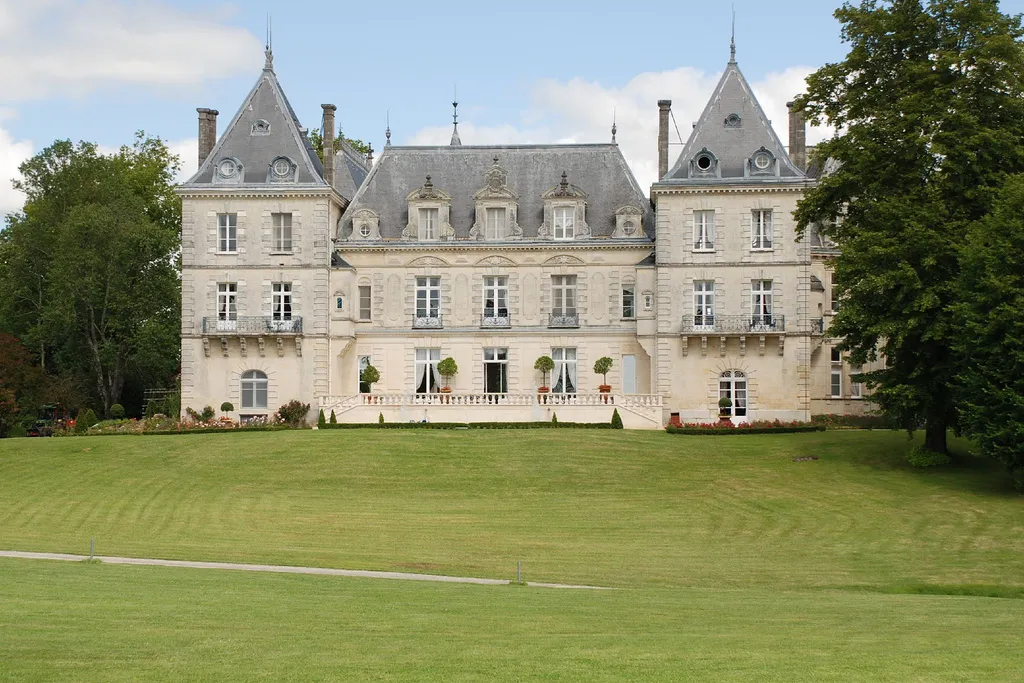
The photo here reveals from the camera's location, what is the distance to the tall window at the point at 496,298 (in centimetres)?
4947

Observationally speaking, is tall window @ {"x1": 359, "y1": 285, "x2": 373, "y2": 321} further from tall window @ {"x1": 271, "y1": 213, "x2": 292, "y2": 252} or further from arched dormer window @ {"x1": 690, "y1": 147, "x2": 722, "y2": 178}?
arched dormer window @ {"x1": 690, "y1": 147, "x2": 722, "y2": 178}

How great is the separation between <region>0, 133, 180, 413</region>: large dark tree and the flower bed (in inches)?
1086

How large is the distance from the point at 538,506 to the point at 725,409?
729 inches

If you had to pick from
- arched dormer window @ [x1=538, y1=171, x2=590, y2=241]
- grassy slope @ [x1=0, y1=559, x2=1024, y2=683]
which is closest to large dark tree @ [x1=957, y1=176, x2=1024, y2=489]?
grassy slope @ [x1=0, y1=559, x2=1024, y2=683]

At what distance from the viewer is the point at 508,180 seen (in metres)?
51.0

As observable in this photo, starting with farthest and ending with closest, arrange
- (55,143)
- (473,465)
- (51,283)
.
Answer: (55,143), (51,283), (473,465)

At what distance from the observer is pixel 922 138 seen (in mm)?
34031

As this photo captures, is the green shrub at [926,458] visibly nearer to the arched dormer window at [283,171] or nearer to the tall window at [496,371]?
the tall window at [496,371]

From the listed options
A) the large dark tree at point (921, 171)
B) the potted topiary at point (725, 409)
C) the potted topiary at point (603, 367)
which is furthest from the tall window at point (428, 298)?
the large dark tree at point (921, 171)

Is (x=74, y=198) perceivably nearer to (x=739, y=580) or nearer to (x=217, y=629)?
(x=739, y=580)

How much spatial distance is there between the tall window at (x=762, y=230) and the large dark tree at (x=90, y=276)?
96.0 feet

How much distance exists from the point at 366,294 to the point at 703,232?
14787mm

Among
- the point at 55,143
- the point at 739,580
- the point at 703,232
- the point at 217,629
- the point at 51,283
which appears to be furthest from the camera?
the point at 55,143

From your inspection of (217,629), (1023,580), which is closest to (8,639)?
(217,629)
